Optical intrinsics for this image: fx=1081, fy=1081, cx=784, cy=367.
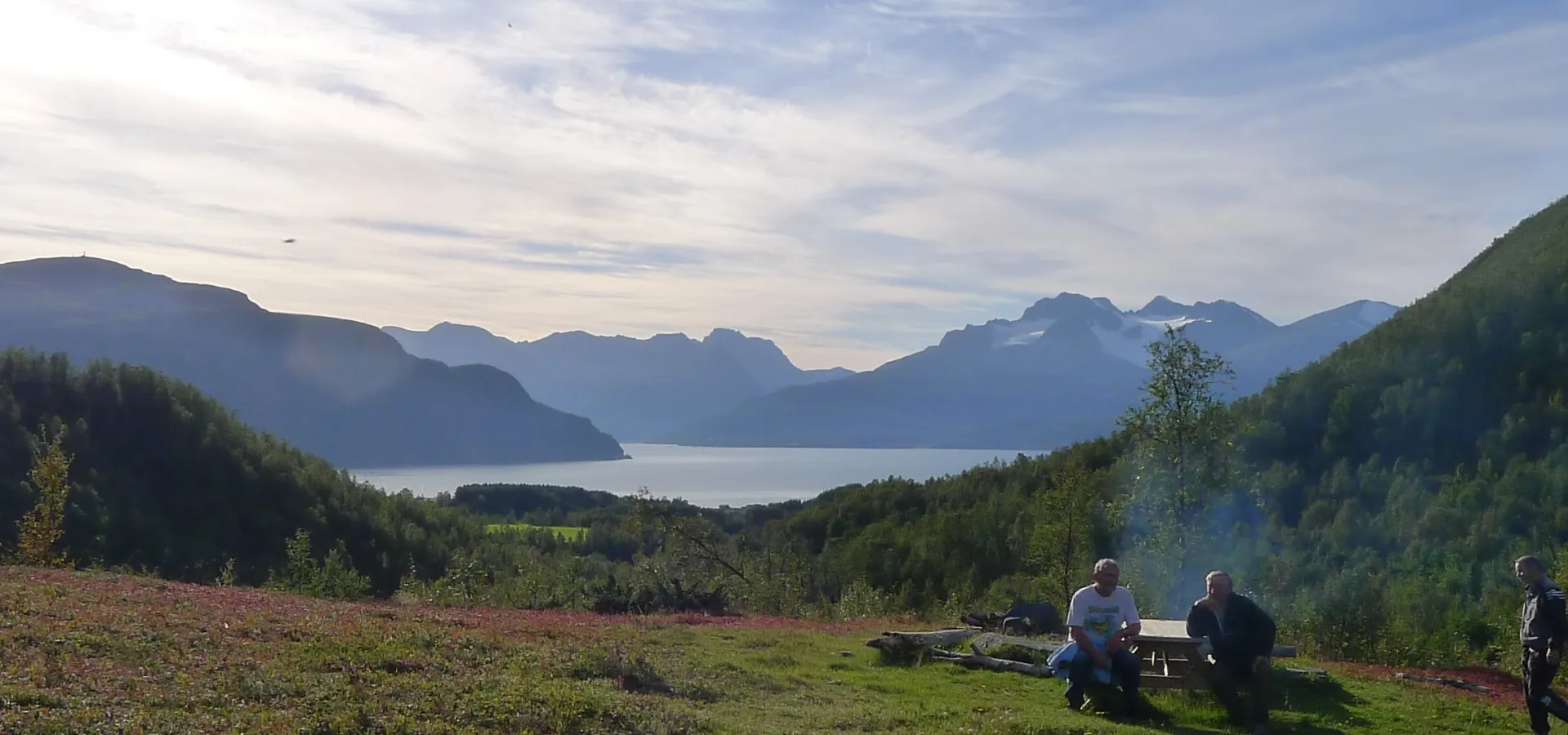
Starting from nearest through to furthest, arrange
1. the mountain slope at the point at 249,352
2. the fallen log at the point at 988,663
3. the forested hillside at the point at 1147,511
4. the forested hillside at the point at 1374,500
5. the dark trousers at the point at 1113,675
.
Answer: the dark trousers at the point at 1113,675 → the fallen log at the point at 988,663 → the forested hillside at the point at 1147,511 → the forested hillside at the point at 1374,500 → the mountain slope at the point at 249,352

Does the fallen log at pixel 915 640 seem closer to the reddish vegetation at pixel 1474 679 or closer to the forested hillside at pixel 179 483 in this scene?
the reddish vegetation at pixel 1474 679

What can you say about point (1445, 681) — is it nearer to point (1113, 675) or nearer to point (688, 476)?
point (1113, 675)

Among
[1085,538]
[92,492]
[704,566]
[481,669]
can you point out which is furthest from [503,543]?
[481,669]

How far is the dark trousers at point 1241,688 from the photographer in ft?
34.8

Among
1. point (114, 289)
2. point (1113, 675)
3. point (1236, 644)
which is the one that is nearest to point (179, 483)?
point (1113, 675)

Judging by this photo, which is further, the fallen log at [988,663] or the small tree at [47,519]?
the small tree at [47,519]

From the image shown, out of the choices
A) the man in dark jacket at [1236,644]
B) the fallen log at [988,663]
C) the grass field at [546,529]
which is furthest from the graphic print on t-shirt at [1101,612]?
→ the grass field at [546,529]

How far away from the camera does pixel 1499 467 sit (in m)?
50.1

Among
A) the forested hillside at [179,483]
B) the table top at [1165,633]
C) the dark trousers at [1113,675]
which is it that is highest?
the table top at [1165,633]

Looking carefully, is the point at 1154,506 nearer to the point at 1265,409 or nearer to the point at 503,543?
the point at 1265,409

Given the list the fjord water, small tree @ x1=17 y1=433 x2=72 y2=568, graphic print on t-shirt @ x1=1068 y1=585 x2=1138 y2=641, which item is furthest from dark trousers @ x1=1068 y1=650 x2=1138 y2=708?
the fjord water

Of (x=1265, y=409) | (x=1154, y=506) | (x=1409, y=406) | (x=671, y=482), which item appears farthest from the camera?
(x=671, y=482)

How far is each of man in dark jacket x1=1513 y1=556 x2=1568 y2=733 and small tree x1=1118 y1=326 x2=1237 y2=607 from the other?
1070 cm

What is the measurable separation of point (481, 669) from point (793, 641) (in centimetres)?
655
